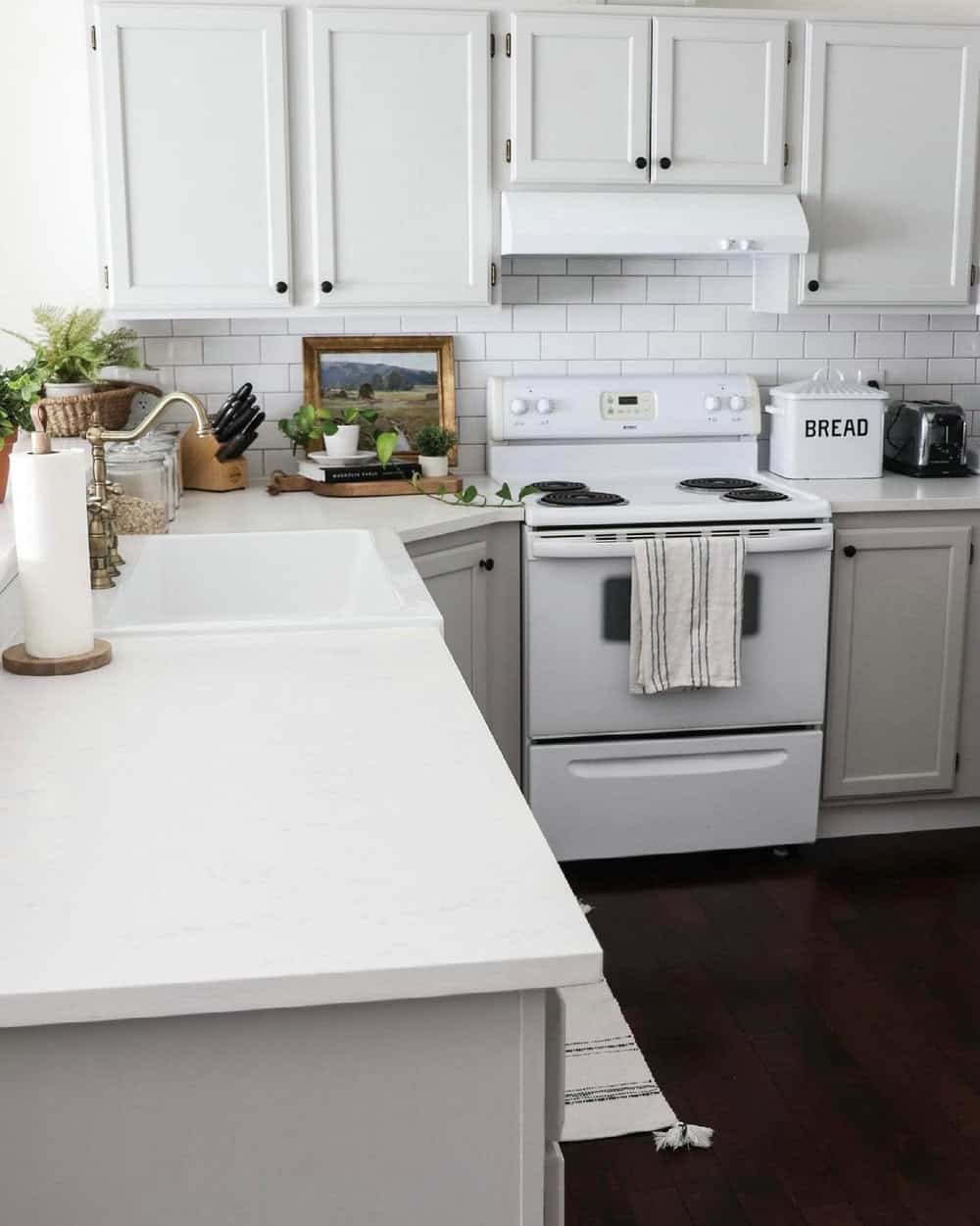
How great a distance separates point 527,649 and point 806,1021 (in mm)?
1143

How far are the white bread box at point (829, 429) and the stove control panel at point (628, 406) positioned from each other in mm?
362

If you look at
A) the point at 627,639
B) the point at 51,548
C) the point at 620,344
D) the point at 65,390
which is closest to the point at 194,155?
the point at 65,390

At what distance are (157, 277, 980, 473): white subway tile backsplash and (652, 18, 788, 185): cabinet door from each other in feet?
1.42

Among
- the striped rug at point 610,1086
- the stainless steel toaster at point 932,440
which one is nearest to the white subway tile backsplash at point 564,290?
the stainless steel toaster at point 932,440

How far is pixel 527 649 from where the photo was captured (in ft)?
11.6

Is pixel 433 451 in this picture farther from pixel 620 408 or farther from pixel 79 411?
pixel 79 411

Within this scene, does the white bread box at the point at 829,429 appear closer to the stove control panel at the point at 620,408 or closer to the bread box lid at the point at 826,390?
the bread box lid at the point at 826,390

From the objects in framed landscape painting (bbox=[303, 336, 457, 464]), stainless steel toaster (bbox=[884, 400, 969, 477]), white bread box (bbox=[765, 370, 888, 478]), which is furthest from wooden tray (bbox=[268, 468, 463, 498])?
stainless steel toaster (bbox=[884, 400, 969, 477])

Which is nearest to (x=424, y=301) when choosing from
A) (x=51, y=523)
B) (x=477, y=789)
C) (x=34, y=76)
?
(x=34, y=76)

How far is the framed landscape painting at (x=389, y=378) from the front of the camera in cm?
392

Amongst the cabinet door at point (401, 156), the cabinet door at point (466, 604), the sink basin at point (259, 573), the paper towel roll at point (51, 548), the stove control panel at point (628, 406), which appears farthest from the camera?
the stove control panel at point (628, 406)

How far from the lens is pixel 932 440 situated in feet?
13.0

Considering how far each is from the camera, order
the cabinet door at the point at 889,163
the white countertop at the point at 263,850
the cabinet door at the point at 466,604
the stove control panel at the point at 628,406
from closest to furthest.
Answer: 1. the white countertop at the point at 263,850
2. the cabinet door at the point at 466,604
3. the cabinet door at the point at 889,163
4. the stove control panel at the point at 628,406

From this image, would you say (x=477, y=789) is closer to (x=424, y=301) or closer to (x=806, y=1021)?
A: (x=806, y=1021)
